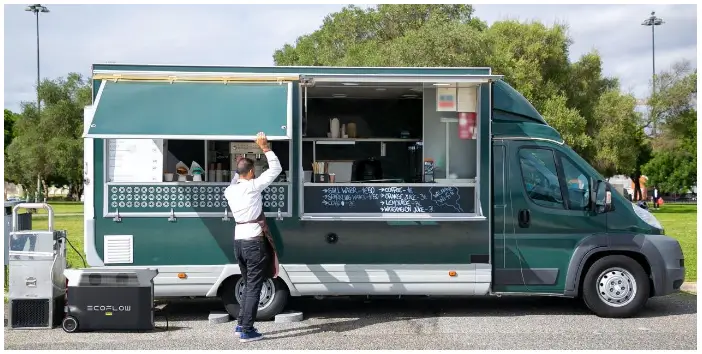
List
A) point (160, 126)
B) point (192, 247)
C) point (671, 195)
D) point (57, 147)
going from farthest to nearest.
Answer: point (671, 195), point (57, 147), point (192, 247), point (160, 126)

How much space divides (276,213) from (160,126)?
1.49 meters

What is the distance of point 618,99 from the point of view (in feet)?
116

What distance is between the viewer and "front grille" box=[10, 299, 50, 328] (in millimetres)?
7676

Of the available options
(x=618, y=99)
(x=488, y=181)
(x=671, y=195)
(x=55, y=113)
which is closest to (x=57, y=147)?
(x=55, y=113)

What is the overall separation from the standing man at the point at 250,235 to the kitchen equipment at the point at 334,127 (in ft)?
9.25

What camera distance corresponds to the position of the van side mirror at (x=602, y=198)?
328 inches

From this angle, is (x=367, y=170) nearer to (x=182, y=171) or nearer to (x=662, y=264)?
(x=182, y=171)

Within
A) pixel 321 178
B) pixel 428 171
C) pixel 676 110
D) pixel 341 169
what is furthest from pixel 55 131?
pixel 428 171

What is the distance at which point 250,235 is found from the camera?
7305mm

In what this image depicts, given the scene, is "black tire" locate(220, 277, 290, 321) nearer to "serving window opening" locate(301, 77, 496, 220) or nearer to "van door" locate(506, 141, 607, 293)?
"serving window opening" locate(301, 77, 496, 220)

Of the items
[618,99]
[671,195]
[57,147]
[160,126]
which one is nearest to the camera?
[160,126]

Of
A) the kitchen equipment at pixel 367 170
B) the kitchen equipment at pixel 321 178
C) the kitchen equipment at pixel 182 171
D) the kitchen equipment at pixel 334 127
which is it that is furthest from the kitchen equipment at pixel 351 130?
the kitchen equipment at pixel 182 171

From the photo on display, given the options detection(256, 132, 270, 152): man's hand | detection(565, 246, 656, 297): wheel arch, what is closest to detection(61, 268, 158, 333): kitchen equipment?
detection(256, 132, 270, 152): man's hand

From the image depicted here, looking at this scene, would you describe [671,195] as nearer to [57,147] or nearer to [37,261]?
[57,147]
